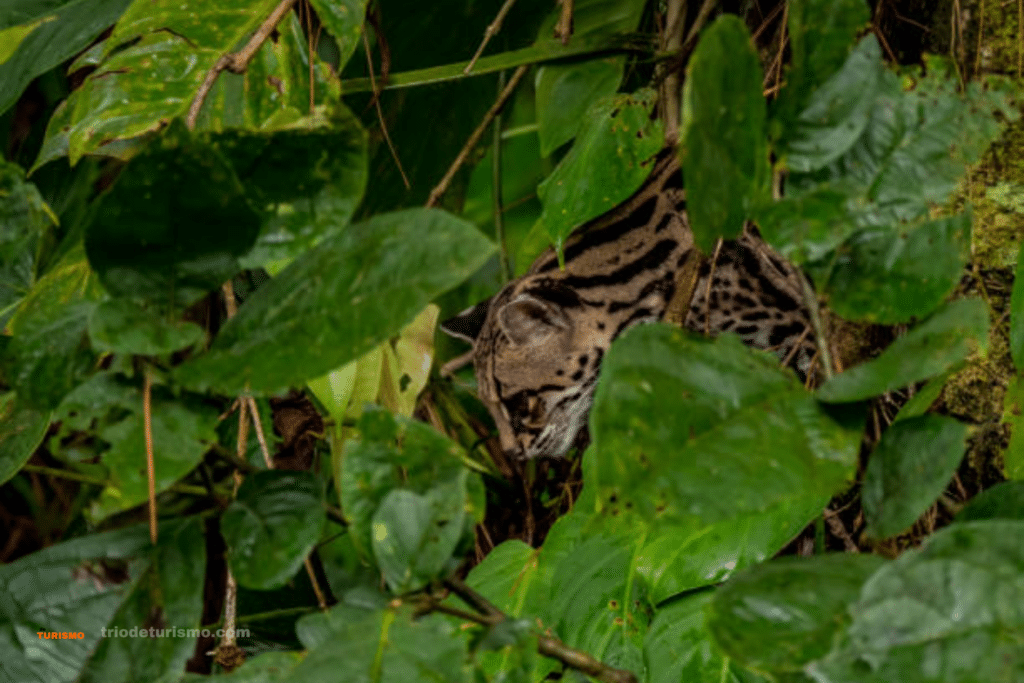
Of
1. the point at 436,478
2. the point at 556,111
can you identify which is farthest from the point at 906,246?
the point at 556,111

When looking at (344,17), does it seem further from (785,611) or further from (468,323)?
(468,323)

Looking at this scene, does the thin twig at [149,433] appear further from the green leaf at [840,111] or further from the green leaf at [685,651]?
the green leaf at [685,651]

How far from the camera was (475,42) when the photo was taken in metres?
1.59

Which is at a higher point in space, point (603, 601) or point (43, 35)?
point (43, 35)

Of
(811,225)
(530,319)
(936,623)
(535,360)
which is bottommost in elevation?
(535,360)

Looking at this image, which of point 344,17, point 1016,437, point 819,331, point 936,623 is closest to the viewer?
point 936,623

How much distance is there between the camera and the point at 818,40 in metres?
0.49

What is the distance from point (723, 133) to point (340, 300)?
17 cm

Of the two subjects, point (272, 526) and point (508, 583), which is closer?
point (272, 526)

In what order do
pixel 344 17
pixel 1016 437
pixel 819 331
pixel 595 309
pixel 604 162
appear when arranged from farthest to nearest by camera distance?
pixel 595 309 → pixel 604 162 → pixel 344 17 → pixel 1016 437 → pixel 819 331

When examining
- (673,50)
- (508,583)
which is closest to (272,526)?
(508,583)

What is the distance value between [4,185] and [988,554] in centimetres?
44

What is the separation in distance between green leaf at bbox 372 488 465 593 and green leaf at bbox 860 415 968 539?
172 millimetres

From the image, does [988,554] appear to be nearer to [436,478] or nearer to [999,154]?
[436,478]
